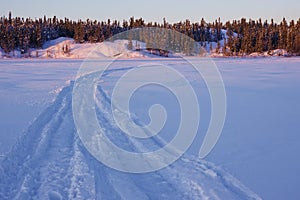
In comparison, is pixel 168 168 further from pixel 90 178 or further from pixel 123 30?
pixel 123 30

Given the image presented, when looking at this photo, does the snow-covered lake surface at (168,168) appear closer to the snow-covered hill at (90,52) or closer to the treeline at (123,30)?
the snow-covered hill at (90,52)

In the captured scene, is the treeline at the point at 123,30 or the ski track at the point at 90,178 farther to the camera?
the treeline at the point at 123,30

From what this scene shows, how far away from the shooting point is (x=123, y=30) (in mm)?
88375

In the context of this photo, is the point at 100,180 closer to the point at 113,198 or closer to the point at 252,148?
the point at 113,198

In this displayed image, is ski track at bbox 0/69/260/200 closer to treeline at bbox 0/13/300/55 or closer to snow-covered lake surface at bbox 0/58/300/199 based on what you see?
snow-covered lake surface at bbox 0/58/300/199

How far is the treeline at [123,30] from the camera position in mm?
67188

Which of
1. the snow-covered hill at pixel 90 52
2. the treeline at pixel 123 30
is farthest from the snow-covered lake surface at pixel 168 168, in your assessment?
the treeline at pixel 123 30

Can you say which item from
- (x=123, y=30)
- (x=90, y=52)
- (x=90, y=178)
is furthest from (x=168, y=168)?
(x=123, y=30)

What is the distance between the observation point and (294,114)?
881 cm

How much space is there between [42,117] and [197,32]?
279ft

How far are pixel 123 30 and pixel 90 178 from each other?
86019 millimetres

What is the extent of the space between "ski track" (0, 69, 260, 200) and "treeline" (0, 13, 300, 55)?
63.3 meters

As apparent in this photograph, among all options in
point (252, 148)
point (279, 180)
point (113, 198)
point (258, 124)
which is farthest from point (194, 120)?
point (113, 198)

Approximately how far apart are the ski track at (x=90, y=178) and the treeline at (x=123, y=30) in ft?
208
